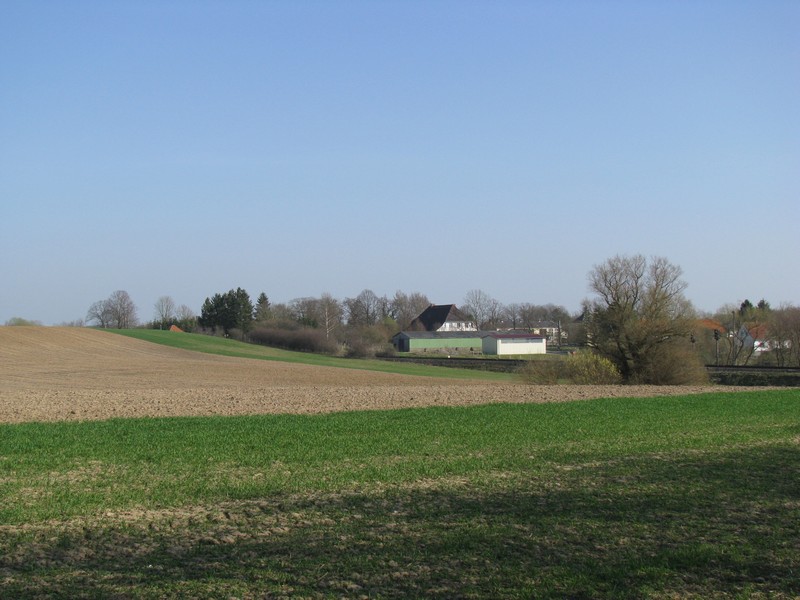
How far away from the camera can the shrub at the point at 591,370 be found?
47312 millimetres

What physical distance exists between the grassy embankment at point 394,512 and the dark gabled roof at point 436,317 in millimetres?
141280

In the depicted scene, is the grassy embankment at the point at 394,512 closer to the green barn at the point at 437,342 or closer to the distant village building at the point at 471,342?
the distant village building at the point at 471,342

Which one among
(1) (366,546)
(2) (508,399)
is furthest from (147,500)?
(2) (508,399)

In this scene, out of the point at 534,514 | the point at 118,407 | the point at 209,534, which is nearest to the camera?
the point at 209,534

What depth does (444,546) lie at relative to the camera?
8953 mm

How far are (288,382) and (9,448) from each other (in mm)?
31877

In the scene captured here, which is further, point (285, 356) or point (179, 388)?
point (285, 356)

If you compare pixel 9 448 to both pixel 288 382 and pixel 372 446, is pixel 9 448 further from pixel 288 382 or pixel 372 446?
pixel 288 382

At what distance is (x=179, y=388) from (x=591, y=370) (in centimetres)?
2473

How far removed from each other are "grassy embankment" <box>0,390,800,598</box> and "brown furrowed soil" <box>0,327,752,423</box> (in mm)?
5493

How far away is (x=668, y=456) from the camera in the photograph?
16703 mm

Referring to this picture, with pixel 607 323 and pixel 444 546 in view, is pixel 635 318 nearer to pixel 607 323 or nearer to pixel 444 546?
pixel 607 323

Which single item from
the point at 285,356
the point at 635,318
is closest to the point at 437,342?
the point at 285,356

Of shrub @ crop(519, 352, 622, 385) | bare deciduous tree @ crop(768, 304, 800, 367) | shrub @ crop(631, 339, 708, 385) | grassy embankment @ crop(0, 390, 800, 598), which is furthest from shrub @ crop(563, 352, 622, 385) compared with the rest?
bare deciduous tree @ crop(768, 304, 800, 367)
